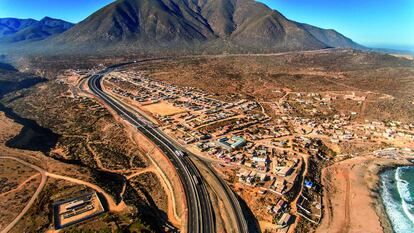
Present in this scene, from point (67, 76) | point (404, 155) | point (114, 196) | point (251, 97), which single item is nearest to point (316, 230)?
point (114, 196)

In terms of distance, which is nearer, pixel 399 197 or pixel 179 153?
pixel 399 197

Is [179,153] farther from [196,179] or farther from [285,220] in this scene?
[285,220]

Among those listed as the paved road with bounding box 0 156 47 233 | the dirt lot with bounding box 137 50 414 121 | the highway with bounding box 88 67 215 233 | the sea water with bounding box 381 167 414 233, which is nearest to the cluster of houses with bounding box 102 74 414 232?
the highway with bounding box 88 67 215 233

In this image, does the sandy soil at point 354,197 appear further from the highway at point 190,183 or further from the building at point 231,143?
the building at point 231,143

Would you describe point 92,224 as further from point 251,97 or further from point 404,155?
point 251,97

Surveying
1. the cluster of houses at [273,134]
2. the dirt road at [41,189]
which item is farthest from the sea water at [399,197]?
the dirt road at [41,189]

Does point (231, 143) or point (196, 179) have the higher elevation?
point (231, 143)

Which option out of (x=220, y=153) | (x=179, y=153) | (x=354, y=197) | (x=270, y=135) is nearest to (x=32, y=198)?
(x=179, y=153)
